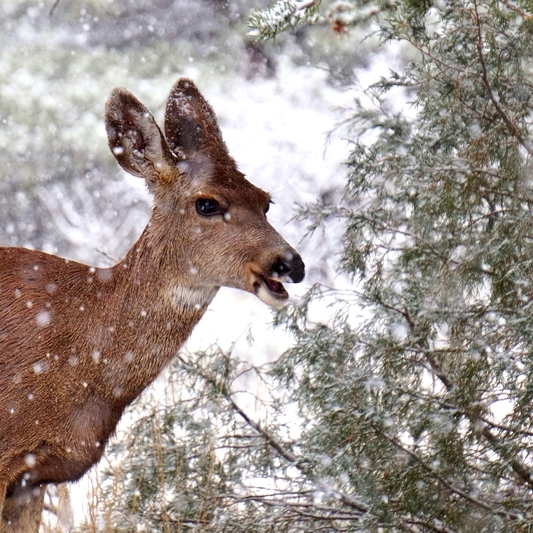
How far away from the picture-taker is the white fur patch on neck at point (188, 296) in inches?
181

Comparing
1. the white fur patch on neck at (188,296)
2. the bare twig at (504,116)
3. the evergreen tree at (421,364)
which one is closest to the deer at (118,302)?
the white fur patch on neck at (188,296)

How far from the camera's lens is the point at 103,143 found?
389 inches

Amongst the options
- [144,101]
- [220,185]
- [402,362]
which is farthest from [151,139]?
[144,101]

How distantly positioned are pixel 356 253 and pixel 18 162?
558 cm

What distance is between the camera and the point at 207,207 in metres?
4.70

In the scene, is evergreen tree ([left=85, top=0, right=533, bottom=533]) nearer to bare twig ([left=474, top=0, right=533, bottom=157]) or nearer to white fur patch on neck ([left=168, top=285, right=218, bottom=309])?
bare twig ([left=474, top=0, right=533, bottom=157])

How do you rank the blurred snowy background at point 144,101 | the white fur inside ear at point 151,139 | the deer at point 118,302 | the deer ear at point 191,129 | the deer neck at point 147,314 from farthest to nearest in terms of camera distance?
the blurred snowy background at point 144,101, the deer ear at point 191,129, the white fur inside ear at point 151,139, the deer neck at point 147,314, the deer at point 118,302

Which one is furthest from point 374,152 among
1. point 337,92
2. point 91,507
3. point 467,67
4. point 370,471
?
point 337,92

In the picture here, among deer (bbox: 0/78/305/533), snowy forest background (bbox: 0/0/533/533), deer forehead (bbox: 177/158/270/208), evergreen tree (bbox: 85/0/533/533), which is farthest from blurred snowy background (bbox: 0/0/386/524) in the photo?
deer (bbox: 0/78/305/533)

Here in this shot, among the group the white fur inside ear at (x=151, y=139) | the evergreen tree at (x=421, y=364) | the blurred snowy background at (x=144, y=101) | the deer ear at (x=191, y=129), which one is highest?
the blurred snowy background at (x=144, y=101)

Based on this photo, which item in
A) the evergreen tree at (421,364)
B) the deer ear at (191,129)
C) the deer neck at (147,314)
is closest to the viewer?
the evergreen tree at (421,364)

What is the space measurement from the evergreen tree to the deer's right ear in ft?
2.31

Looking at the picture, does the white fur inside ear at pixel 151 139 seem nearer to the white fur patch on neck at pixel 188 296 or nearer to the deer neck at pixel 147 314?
the deer neck at pixel 147 314

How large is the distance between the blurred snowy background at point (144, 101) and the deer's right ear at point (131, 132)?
481 centimetres
